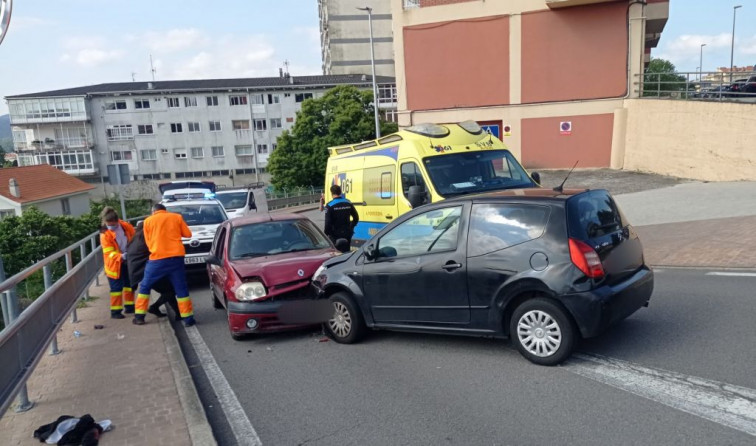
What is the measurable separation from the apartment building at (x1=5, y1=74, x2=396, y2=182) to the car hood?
56.8 metres

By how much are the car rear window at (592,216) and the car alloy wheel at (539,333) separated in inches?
31.8

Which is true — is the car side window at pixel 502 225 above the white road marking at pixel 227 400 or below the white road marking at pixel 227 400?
above

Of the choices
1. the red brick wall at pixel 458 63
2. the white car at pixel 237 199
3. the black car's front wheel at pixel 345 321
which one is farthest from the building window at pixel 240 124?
the black car's front wheel at pixel 345 321

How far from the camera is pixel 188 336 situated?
7812 millimetres

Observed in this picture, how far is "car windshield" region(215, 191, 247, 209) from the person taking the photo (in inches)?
795

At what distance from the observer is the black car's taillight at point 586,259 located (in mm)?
4965

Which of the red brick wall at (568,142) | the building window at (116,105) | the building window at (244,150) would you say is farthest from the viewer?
the building window at (244,150)

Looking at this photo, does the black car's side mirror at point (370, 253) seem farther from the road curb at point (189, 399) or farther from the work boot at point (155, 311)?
the work boot at point (155, 311)

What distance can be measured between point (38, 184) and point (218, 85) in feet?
75.8

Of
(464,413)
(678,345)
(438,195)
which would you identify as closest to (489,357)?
(464,413)

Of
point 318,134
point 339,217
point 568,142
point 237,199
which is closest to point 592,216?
point 339,217

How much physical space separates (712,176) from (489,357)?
695 inches

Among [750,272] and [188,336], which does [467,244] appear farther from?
[750,272]

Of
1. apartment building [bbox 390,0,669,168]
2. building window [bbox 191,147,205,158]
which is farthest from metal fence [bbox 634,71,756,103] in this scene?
building window [bbox 191,147,205,158]
